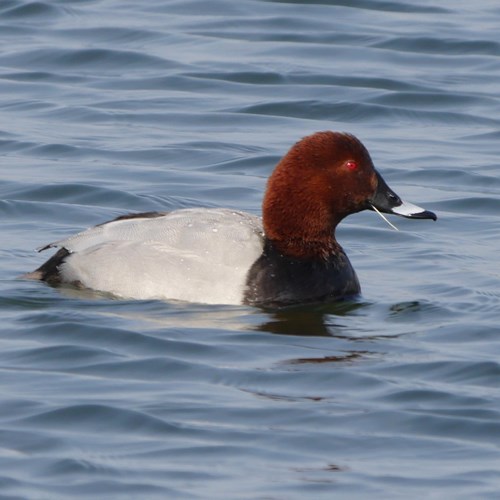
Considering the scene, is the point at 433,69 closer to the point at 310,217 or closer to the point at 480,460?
the point at 310,217

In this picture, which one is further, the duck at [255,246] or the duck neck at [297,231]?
the duck neck at [297,231]

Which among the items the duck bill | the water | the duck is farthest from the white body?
the duck bill

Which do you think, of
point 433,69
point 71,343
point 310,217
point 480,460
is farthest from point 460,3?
point 480,460

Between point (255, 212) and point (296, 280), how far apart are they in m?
2.48

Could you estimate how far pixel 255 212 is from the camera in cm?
1161

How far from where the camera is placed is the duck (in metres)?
8.93

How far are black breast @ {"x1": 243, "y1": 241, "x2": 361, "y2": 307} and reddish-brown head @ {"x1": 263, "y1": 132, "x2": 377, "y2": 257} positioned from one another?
0.27 feet

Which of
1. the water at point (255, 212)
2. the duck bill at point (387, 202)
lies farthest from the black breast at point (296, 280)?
the duck bill at point (387, 202)

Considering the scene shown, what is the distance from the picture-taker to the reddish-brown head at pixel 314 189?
9.33m

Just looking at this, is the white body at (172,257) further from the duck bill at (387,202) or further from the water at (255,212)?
the duck bill at (387,202)

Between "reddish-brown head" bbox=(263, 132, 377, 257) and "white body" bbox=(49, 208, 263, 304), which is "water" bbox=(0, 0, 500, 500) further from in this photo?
"reddish-brown head" bbox=(263, 132, 377, 257)

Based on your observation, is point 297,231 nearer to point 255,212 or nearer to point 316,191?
point 316,191

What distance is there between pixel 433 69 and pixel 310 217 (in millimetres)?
7759

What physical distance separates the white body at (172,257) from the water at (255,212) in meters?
0.11
